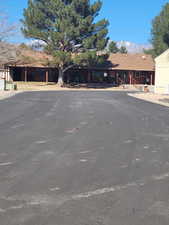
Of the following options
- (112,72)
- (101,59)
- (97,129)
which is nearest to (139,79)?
(112,72)

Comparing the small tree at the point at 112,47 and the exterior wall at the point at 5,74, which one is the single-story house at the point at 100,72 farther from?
the small tree at the point at 112,47

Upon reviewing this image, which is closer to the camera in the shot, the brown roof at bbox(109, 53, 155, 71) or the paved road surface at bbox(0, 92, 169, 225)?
the paved road surface at bbox(0, 92, 169, 225)

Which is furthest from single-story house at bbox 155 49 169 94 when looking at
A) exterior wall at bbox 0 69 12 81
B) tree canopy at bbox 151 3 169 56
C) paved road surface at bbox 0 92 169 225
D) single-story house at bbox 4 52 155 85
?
paved road surface at bbox 0 92 169 225

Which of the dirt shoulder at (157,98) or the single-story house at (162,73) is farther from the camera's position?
the single-story house at (162,73)

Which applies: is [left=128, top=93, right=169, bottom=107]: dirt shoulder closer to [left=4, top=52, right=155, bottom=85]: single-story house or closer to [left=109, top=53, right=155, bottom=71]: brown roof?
[left=4, top=52, right=155, bottom=85]: single-story house

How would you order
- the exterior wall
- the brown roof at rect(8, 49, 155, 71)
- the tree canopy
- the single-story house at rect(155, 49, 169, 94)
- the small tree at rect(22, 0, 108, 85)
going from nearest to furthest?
the single-story house at rect(155, 49, 169, 94)
the small tree at rect(22, 0, 108, 85)
the exterior wall
the tree canopy
the brown roof at rect(8, 49, 155, 71)

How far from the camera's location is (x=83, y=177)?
6250 mm

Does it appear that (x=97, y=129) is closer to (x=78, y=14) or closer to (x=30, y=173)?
(x=30, y=173)

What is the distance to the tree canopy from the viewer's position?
169ft

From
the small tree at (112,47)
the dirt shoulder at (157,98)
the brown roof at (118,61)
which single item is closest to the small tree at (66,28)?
the brown roof at (118,61)

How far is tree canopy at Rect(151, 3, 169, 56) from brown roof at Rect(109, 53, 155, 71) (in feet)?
10.4

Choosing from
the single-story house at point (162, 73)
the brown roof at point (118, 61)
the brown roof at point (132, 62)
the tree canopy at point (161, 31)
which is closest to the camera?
the single-story house at point (162, 73)

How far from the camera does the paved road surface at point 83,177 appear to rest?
457 centimetres

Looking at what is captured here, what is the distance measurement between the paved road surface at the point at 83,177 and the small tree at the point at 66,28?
116 ft
